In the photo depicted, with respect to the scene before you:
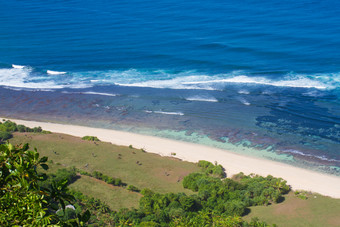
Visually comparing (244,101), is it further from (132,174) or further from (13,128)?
Answer: (13,128)

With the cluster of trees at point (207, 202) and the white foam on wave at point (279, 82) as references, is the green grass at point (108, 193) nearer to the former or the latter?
the cluster of trees at point (207, 202)

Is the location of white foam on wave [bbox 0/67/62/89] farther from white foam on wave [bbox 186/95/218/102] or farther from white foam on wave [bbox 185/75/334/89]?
white foam on wave [bbox 185/75/334/89]

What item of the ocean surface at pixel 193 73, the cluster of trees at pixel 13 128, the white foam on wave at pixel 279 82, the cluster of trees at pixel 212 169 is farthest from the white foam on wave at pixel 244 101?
the cluster of trees at pixel 13 128

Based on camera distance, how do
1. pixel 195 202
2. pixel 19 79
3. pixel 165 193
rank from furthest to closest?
pixel 19 79 < pixel 165 193 < pixel 195 202

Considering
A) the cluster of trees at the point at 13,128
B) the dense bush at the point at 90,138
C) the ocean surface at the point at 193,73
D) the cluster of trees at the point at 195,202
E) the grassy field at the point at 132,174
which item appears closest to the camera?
the cluster of trees at the point at 195,202

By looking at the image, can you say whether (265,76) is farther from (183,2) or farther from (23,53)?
(183,2)

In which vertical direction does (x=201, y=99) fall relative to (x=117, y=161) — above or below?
above

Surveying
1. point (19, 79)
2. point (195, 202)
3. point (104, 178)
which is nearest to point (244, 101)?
point (104, 178)

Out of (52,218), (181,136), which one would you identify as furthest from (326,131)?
(52,218)
